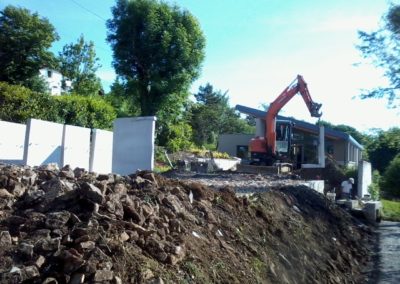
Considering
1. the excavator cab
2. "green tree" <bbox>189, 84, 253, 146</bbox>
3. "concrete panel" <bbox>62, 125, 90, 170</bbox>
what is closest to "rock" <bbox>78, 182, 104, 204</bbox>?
"concrete panel" <bbox>62, 125, 90, 170</bbox>

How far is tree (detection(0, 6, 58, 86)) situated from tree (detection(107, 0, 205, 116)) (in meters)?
6.52

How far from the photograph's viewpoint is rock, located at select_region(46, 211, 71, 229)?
15.9ft

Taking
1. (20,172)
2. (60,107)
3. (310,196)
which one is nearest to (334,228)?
(310,196)

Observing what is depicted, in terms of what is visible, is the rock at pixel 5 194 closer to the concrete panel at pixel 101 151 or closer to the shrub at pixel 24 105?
the concrete panel at pixel 101 151

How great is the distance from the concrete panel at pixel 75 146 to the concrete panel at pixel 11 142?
1.30 m

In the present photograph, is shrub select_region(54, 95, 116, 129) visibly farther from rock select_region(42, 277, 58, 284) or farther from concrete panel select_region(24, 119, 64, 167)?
rock select_region(42, 277, 58, 284)

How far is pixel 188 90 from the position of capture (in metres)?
30.6

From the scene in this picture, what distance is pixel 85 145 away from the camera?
1580 cm

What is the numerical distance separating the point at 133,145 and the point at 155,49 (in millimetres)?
14086

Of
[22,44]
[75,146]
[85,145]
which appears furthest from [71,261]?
[22,44]

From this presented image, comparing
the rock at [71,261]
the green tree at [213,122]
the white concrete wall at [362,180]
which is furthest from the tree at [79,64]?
the rock at [71,261]

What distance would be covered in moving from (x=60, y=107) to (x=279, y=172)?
485 inches

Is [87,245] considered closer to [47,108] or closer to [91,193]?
[91,193]

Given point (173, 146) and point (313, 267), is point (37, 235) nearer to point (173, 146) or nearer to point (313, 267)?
point (313, 267)
